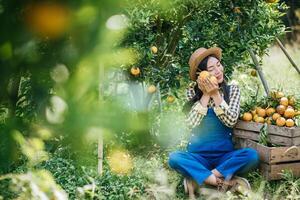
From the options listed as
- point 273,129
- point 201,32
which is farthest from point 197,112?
point 201,32

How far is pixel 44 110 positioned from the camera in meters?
1.06

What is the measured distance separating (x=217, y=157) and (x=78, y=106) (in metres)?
3.29

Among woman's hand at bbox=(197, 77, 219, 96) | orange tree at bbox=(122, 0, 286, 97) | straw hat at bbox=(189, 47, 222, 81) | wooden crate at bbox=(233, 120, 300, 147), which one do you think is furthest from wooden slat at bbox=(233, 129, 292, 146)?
orange tree at bbox=(122, 0, 286, 97)

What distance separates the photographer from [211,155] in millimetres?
4223

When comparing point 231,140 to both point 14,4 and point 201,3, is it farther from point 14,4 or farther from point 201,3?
point 14,4

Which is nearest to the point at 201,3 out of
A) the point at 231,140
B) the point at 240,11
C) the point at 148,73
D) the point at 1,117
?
the point at 240,11

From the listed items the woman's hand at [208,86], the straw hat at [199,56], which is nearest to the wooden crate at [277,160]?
the woman's hand at [208,86]

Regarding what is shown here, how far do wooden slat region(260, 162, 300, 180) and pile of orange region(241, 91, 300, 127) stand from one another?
0.97 feet

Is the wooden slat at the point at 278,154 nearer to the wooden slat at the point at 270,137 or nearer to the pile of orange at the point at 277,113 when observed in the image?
the wooden slat at the point at 270,137

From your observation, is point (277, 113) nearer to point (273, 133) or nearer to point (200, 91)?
point (273, 133)

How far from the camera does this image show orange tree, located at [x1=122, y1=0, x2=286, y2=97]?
4.72m

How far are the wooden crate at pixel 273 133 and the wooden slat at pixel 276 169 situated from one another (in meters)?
0.16

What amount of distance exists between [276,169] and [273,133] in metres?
0.27

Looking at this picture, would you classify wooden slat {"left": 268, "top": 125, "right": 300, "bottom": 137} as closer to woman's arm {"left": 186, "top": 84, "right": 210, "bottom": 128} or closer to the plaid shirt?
the plaid shirt
